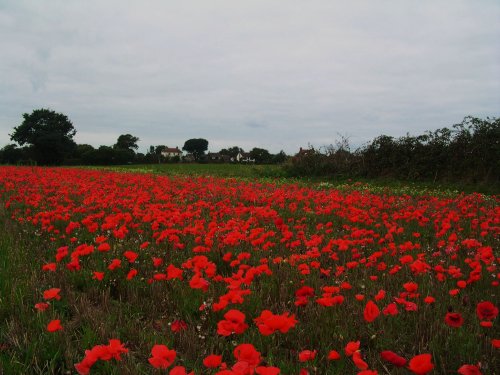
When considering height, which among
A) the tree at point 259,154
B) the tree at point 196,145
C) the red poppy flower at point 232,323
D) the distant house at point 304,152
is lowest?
the red poppy flower at point 232,323

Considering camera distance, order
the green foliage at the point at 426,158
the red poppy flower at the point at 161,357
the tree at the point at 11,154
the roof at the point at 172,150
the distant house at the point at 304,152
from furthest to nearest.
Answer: the roof at the point at 172,150, the tree at the point at 11,154, the distant house at the point at 304,152, the green foliage at the point at 426,158, the red poppy flower at the point at 161,357

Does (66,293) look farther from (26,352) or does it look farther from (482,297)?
(482,297)

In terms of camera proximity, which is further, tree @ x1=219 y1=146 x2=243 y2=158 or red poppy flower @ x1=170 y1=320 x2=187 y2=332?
tree @ x1=219 y1=146 x2=243 y2=158

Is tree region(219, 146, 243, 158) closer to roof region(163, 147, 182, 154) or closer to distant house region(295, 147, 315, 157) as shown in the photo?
roof region(163, 147, 182, 154)

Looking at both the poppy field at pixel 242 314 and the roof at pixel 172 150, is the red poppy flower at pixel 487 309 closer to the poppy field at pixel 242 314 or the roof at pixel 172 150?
the poppy field at pixel 242 314

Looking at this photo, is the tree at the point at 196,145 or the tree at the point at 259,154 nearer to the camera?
the tree at the point at 259,154

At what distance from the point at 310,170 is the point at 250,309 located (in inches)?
801

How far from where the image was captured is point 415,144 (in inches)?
725

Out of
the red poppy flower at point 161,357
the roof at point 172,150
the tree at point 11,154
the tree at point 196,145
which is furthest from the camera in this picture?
the roof at point 172,150

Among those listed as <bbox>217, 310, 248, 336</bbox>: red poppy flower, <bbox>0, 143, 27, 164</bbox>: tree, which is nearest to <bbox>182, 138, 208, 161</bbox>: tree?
<bbox>0, 143, 27, 164</bbox>: tree

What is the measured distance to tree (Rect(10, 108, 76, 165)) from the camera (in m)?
61.3

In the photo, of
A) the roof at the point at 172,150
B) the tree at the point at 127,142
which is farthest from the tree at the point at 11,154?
the roof at the point at 172,150

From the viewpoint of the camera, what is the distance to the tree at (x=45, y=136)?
61.3m

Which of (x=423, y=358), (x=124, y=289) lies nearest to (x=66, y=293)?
(x=124, y=289)
